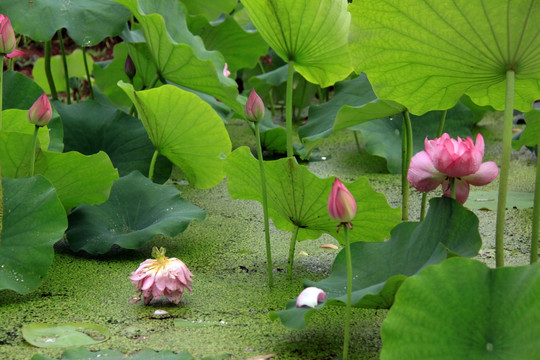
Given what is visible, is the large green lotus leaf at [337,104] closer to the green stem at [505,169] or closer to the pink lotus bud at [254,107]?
the pink lotus bud at [254,107]

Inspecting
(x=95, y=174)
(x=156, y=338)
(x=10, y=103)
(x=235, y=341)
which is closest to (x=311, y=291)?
(x=235, y=341)

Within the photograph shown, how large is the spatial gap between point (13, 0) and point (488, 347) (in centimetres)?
153

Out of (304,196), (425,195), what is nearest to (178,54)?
(304,196)

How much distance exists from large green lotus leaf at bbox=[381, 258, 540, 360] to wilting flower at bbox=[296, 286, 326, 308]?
0.67 ft

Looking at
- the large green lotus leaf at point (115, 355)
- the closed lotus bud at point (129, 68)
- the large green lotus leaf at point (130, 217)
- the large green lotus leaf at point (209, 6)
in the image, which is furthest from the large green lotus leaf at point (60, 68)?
the large green lotus leaf at point (115, 355)

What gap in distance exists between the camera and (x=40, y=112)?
1340mm

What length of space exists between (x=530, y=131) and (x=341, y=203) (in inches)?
46.9

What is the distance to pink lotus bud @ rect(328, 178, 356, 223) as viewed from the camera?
0.95m

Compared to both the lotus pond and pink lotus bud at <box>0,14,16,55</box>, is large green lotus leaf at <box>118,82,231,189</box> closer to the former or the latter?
the lotus pond

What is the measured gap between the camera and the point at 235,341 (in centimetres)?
113

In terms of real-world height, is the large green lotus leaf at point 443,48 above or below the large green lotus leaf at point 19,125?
above

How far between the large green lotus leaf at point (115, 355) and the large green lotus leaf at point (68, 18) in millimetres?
997

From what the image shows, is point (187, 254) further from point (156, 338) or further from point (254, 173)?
point (156, 338)

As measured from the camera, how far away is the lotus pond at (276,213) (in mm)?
995
